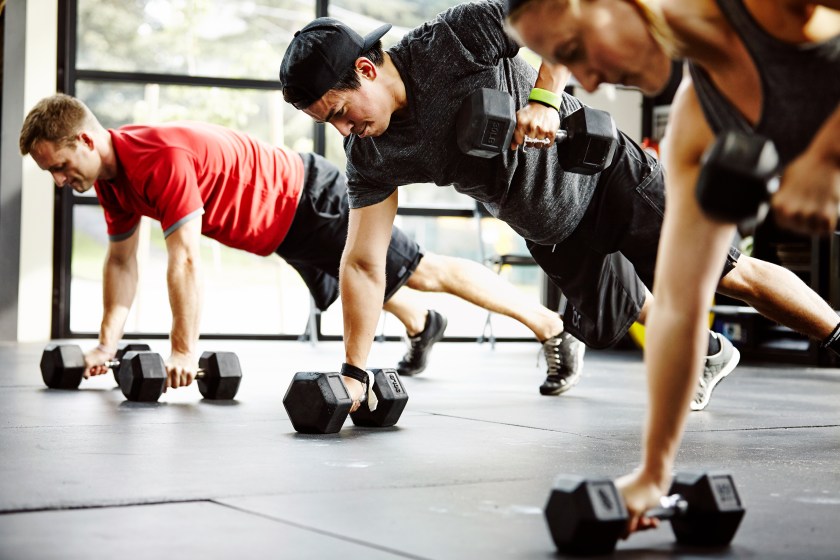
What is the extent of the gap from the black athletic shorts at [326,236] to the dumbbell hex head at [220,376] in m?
0.50

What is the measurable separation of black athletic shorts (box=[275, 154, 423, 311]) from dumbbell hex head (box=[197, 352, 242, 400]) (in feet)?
1.65

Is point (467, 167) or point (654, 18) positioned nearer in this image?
point (654, 18)

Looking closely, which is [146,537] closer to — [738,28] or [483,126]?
[738,28]

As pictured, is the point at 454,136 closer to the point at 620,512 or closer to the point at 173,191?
the point at 173,191

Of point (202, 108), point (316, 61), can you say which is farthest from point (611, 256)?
point (202, 108)

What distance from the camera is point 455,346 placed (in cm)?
644

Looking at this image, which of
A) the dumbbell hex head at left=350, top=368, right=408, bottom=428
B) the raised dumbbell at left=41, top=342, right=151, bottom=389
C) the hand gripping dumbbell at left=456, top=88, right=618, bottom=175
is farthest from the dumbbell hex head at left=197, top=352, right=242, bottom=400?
the hand gripping dumbbell at left=456, top=88, right=618, bottom=175

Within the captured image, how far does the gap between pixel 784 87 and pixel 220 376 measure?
215 cm

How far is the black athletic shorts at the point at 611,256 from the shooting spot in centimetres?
246

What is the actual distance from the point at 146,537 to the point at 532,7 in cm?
81

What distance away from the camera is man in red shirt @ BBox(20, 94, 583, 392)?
2.90m

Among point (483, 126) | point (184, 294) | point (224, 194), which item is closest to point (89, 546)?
point (483, 126)

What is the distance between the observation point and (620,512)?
122 centimetres

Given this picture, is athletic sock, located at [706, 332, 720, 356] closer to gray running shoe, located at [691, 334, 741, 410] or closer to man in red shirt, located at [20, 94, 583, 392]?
gray running shoe, located at [691, 334, 741, 410]
